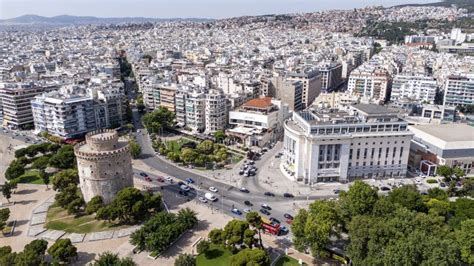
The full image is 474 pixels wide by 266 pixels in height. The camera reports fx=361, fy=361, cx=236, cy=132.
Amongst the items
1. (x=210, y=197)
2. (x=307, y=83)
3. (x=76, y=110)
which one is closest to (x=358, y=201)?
(x=210, y=197)

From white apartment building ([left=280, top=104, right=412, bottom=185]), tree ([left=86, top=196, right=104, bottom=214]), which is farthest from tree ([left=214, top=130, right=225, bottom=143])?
tree ([left=86, top=196, right=104, bottom=214])

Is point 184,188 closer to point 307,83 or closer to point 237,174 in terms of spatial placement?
point 237,174

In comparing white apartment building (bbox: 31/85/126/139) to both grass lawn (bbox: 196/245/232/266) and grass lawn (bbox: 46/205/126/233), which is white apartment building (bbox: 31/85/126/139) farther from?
grass lawn (bbox: 196/245/232/266)

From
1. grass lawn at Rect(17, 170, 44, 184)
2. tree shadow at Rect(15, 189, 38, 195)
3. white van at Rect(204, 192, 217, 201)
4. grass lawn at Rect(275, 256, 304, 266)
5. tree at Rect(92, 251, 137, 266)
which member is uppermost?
tree at Rect(92, 251, 137, 266)

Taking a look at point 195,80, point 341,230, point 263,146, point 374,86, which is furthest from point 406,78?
point 341,230

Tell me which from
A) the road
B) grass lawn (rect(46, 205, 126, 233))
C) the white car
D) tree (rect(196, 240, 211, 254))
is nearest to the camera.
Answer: tree (rect(196, 240, 211, 254))
